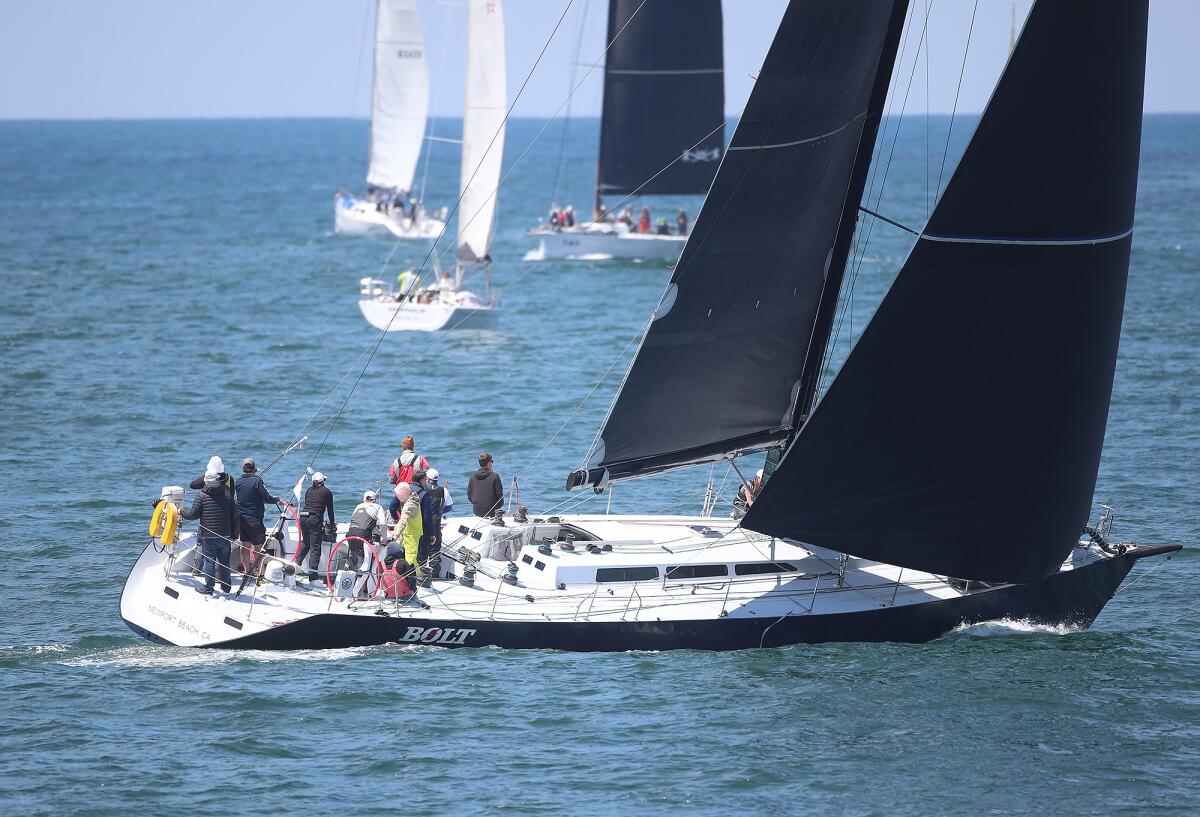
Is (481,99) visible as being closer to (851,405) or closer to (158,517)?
(158,517)

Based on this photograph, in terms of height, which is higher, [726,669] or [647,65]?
[647,65]

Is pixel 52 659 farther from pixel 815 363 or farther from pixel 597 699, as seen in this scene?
pixel 815 363

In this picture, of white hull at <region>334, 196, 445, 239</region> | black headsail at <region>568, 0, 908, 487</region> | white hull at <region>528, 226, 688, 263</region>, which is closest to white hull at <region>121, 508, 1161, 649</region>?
black headsail at <region>568, 0, 908, 487</region>

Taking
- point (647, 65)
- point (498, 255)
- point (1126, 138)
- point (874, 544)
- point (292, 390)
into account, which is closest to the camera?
point (1126, 138)

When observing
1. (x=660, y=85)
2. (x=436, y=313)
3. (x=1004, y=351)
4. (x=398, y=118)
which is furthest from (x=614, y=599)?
(x=398, y=118)

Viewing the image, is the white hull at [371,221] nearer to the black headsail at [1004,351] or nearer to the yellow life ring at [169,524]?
the yellow life ring at [169,524]

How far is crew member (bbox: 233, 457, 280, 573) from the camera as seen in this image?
A: 21156 millimetres

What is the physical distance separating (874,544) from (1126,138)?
606cm

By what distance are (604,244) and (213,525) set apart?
48.1 metres

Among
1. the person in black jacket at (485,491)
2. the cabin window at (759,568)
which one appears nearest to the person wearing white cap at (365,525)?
the person in black jacket at (485,491)

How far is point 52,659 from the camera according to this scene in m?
20.9

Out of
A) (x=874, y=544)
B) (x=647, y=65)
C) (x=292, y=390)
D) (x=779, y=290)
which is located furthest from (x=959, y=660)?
(x=647, y=65)

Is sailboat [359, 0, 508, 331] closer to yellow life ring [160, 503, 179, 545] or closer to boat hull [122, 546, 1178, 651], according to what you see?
yellow life ring [160, 503, 179, 545]

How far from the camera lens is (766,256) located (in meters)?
20.5
